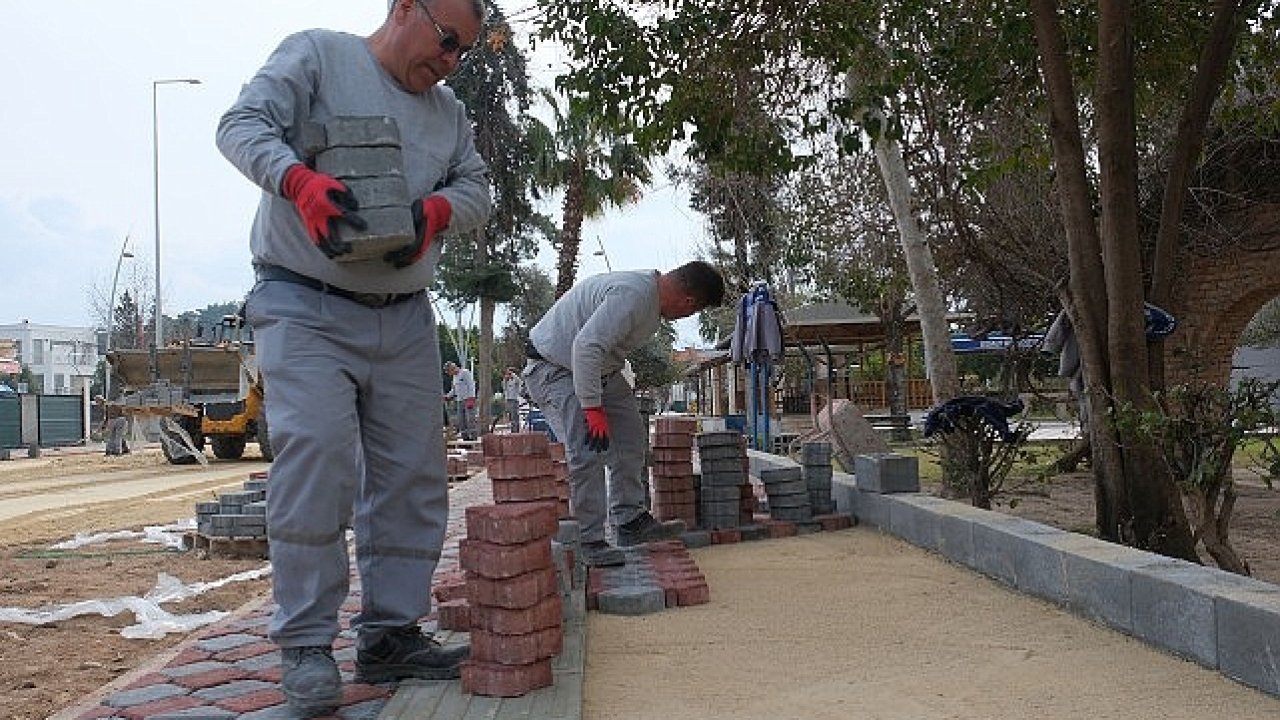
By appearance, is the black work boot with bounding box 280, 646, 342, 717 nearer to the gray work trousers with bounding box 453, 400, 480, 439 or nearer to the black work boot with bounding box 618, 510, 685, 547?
the black work boot with bounding box 618, 510, 685, 547

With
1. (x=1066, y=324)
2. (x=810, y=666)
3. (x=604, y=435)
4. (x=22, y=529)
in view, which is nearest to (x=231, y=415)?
(x=22, y=529)

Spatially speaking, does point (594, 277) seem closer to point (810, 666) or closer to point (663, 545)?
point (663, 545)

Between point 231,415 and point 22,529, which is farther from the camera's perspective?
point 231,415

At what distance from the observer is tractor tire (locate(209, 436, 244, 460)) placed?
1847cm

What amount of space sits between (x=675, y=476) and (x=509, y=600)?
A: 3.42 metres

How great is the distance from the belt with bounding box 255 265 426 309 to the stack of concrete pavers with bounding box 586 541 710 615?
5.50ft

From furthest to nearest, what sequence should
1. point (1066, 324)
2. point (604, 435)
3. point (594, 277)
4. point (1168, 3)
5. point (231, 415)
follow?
1. point (231, 415)
2. point (1066, 324)
3. point (1168, 3)
4. point (594, 277)
5. point (604, 435)

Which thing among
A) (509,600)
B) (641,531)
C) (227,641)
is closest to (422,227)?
(509,600)

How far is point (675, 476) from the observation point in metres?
6.07

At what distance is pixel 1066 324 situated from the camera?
8.56 meters

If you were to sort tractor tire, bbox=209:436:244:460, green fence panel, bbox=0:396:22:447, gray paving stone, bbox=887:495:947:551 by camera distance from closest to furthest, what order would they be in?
1. gray paving stone, bbox=887:495:947:551
2. tractor tire, bbox=209:436:244:460
3. green fence panel, bbox=0:396:22:447

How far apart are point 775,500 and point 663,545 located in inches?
48.1

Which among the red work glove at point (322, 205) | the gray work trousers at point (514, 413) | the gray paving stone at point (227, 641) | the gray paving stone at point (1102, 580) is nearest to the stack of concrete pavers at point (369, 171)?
the red work glove at point (322, 205)

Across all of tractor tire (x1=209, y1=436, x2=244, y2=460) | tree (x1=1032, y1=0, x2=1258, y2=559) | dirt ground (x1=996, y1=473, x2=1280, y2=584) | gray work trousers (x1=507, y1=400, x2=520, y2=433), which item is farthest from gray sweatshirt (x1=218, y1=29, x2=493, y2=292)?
gray work trousers (x1=507, y1=400, x2=520, y2=433)
